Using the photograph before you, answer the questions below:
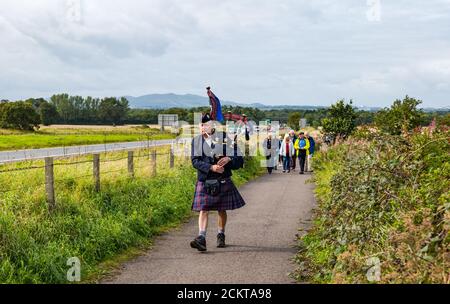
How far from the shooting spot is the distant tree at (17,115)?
59812mm

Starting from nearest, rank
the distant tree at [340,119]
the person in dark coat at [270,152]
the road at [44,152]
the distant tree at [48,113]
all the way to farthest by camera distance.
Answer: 1. the person in dark coat at [270,152]
2. the road at [44,152]
3. the distant tree at [340,119]
4. the distant tree at [48,113]

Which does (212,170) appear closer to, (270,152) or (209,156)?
(209,156)

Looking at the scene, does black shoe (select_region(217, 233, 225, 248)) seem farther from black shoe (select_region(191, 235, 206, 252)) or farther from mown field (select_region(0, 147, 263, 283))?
mown field (select_region(0, 147, 263, 283))

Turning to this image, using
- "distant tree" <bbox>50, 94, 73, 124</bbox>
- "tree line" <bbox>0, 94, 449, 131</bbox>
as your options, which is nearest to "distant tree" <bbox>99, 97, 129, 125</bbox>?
"tree line" <bbox>0, 94, 449, 131</bbox>

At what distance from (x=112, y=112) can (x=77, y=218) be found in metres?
79.1

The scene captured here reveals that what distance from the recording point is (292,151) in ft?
78.3

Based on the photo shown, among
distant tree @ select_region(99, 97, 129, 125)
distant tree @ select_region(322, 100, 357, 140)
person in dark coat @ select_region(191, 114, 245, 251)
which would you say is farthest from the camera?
distant tree @ select_region(99, 97, 129, 125)

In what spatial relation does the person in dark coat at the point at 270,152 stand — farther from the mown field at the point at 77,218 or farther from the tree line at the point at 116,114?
the mown field at the point at 77,218

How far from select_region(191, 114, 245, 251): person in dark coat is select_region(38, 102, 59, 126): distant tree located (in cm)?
7268

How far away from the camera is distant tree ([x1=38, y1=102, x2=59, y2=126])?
78.2 m

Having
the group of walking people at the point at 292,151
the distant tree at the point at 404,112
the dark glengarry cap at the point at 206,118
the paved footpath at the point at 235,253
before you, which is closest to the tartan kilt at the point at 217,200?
the paved footpath at the point at 235,253

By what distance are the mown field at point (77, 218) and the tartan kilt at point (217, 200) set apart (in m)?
1.17

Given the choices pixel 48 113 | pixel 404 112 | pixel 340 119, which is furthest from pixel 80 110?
pixel 404 112
